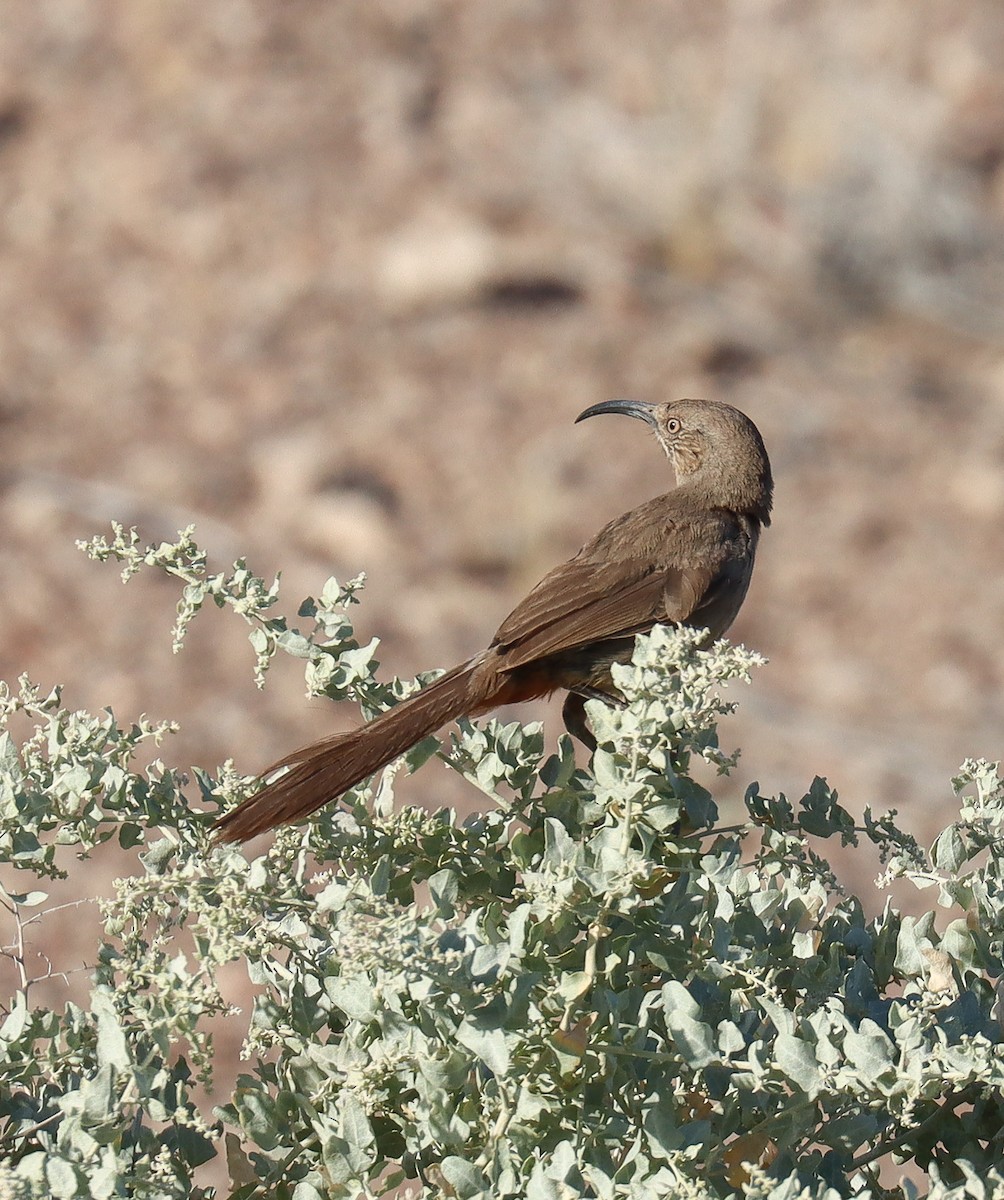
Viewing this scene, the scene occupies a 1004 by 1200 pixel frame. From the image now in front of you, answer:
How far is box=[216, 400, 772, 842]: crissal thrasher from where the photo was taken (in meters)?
2.72

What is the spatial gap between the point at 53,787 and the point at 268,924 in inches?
17.7

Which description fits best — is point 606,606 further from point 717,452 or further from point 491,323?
point 491,323

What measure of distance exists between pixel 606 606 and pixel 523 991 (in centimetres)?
185

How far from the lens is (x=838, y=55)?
9.43m

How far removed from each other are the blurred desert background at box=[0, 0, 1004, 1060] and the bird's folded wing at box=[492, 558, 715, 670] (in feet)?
7.54

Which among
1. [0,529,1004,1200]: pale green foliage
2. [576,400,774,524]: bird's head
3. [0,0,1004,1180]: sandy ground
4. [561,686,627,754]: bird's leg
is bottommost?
[0,529,1004,1200]: pale green foliage

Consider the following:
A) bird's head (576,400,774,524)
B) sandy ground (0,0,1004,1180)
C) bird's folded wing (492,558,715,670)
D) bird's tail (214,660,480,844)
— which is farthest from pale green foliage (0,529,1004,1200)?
sandy ground (0,0,1004,1180)

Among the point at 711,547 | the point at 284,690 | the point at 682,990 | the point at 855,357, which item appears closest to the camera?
the point at 682,990

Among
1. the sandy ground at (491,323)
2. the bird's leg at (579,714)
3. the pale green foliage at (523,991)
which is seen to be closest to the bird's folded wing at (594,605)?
the bird's leg at (579,714)

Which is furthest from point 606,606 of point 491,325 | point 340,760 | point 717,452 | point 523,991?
point 491,325

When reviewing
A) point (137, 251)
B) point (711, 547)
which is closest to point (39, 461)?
point (137, 251)

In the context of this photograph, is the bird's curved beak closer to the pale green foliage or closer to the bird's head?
the bird's head

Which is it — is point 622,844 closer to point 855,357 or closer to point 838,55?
point 855,357

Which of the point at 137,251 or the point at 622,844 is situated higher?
the point at 137,251
